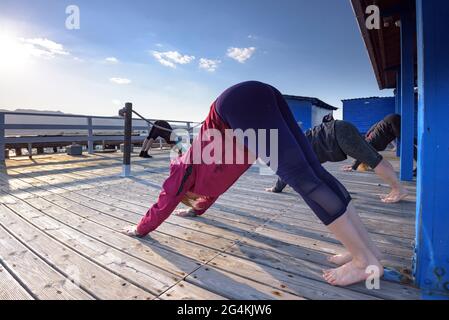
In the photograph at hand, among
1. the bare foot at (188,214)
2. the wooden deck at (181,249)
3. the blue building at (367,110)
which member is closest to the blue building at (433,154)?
the wooden deck at (181,249)

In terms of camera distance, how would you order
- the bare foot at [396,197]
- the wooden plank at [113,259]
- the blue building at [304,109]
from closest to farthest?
the wooden plank at [113,259] → the bare foot at [396,197] → the blue building at [304,109]

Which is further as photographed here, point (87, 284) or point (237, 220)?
point (237, 220)

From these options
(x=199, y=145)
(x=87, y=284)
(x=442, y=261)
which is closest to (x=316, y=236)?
(x=442, y=261)

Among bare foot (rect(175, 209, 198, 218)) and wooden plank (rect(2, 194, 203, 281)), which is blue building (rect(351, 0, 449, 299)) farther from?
bare foot (rect(175, 209, 198, 218))

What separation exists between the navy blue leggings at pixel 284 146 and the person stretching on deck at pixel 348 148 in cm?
165

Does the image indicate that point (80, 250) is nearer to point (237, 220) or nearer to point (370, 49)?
point (237, 220)

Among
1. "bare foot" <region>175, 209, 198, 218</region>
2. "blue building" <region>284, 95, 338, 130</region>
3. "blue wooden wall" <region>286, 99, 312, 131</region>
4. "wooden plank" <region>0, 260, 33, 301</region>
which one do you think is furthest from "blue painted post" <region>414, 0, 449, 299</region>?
"blue wooden wall" <region>286, 99, 312, 131</region>

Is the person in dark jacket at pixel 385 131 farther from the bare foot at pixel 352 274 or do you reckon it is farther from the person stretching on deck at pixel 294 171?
the bare foot at pixel 352 274

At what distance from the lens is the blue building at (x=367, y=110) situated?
1663 cm

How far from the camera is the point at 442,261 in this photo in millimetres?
1310

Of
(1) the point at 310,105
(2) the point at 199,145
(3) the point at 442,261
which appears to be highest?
(1) the point at 310,105

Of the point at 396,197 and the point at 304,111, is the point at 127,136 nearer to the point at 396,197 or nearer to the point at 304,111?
the point at 396,197

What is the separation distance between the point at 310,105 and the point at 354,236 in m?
20.6

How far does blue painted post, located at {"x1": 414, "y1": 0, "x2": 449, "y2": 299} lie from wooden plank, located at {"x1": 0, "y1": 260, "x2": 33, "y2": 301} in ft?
6.69
